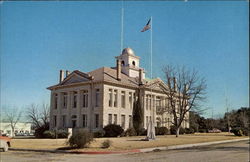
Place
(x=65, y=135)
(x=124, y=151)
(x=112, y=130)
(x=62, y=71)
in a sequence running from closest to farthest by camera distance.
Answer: (x=124, y=151) < (x=65, y=135) < (x=112, y=130) < (x=62, y=71)

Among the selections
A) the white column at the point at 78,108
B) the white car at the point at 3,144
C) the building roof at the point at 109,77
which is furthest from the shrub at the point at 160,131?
the white car at the point at 3,144

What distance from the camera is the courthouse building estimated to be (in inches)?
1732

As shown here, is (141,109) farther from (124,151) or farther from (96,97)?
(124,151)

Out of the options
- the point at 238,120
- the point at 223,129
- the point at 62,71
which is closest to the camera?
the point at 62,71

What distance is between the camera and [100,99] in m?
43.7

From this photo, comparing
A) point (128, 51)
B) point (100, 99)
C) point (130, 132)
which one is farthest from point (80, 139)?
point (128, 51)

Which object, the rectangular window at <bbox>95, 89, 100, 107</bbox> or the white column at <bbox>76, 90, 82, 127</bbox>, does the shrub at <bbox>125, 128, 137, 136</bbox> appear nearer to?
the rectangular window at <bbox>95, 89, 100, 107</bbox>

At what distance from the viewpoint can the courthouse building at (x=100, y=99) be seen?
44.0 metres

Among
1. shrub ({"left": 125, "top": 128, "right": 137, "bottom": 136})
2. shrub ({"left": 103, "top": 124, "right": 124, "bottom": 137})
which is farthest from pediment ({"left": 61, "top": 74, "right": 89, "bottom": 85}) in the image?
shrub ({"left": 125, "top": 128, "right": 137, "bottom": 136})

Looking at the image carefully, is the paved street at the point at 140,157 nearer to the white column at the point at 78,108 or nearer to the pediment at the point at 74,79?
the white column at the point at 78,108

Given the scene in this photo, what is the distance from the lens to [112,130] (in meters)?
40.2

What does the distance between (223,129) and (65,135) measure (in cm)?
6101

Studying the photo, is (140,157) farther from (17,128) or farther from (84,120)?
(17,128)

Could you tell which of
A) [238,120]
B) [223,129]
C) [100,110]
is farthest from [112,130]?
[223,129]
